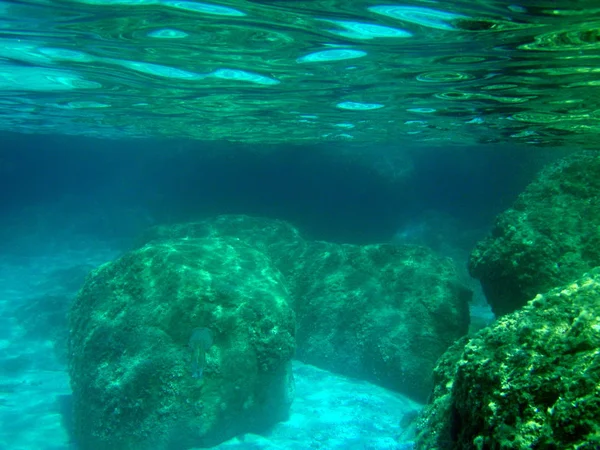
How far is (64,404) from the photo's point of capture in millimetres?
11055

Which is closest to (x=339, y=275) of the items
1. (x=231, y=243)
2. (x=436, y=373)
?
(x=231, y=243)

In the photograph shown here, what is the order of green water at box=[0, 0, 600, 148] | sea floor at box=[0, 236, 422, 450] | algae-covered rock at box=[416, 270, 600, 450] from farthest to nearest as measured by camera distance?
sea floor at box=[0, 236, 422, 450] → green water at box=[0, 0, 600, 148] → algae-covered rock at box=[416, 270, 600, 450]

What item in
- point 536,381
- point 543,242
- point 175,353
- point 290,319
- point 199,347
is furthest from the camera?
point 290,319

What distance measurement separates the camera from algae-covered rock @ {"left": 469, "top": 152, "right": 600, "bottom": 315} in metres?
9.13

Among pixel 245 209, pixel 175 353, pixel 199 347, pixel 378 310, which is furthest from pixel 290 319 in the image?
pixel 245 209

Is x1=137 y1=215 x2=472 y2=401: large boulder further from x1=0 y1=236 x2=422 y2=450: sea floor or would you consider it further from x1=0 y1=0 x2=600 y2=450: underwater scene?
x1=0 y1=236 x2=422 y2=450: sea floor

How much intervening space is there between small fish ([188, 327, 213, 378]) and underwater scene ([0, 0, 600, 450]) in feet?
0.23

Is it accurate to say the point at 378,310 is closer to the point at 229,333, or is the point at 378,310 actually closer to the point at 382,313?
the point at 382,313

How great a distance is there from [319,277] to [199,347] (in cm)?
633

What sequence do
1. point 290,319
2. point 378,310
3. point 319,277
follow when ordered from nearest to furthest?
point 290,319
point 378,310
point 319,277

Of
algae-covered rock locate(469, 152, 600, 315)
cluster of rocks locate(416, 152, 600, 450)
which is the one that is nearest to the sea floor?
algae-covered rock locate(469, 152, 600, 315)

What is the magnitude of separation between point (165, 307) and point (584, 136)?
17685 mm

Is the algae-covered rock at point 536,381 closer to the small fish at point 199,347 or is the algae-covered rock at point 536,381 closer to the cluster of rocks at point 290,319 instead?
the cluster of rocks at point 290,319

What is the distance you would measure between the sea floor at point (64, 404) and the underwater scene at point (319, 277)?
0.23 ft
